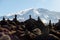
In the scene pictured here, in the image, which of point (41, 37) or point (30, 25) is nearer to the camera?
point (41, 37)

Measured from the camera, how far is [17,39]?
131 feet

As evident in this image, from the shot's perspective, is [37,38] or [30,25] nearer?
[37,38]

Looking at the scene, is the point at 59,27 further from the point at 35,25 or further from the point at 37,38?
the point at 37,38

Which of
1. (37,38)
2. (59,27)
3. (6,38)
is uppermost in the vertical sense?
(6,38)

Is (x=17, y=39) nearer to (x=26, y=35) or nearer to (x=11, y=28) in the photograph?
(x=26, y=35)

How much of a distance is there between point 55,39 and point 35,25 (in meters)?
21.1

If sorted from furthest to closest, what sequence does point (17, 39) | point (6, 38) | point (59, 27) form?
1. point (59, 27)
2. point (17, 39)
3. point (6, 38)

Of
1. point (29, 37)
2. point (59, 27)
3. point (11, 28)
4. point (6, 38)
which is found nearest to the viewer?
point (6, 38)

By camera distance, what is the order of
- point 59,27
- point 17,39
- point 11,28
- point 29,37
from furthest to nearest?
point 59,27 < point 11,28 < point 29,37 < point 17,39

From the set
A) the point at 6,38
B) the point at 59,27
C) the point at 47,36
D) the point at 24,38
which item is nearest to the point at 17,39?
the point at 24,38

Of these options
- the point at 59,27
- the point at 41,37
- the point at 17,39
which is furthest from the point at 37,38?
the point at 59,27

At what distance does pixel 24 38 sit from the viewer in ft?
138

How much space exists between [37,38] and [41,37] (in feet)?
3.22

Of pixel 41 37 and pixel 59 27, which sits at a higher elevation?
pixel 41 37
